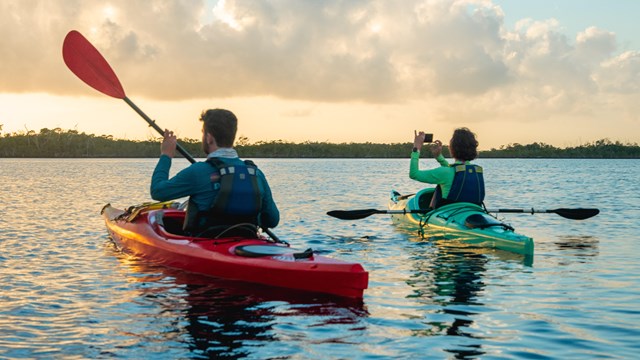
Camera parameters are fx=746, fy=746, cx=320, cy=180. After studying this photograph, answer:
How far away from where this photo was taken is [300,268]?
6992 mm

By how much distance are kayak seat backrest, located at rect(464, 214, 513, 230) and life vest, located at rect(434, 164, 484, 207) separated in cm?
37

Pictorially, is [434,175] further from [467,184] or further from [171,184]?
[171,184]

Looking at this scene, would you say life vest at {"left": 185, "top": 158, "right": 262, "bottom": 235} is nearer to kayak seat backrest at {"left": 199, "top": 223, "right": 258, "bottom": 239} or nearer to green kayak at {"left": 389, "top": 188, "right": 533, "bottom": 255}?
kayak seat backrest at {"left": 199, "top": 223, "right": 258, "bottom": 239}

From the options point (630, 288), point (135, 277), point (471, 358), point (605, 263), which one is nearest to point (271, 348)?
point (471, 358)

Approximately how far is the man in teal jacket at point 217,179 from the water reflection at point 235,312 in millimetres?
808

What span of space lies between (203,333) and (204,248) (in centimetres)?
216

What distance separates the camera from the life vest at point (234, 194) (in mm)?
7504

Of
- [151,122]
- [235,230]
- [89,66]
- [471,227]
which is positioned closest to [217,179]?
[235,230]

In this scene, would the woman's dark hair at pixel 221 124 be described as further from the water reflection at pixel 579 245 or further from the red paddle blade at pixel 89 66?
the water reflection at pixel 579 245

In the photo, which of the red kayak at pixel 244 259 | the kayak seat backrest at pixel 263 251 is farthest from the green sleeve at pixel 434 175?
the kayak seat backrest at pixel 263 251

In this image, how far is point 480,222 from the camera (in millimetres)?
10883

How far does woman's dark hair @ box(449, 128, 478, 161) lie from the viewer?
36.0ft

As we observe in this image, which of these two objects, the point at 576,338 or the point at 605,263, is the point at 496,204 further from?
the point at 576,338

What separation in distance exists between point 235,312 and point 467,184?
552cm
